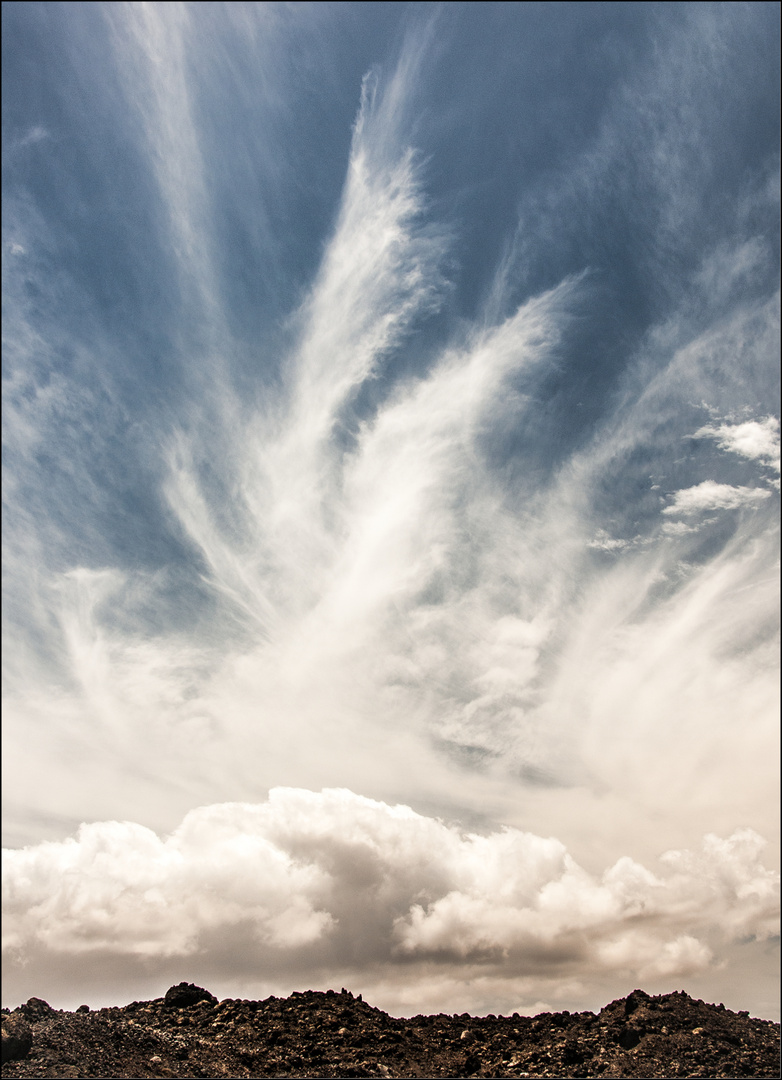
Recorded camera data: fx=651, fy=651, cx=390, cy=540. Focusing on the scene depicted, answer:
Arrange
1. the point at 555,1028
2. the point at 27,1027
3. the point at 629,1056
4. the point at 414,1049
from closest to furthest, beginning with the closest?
1. the point at 27,1027
2. the point at 629,1056
3. the point at 414,1049
4. the point at 555,1028

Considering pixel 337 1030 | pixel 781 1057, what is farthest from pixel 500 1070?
pixel 781 1057

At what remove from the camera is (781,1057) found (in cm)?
3506

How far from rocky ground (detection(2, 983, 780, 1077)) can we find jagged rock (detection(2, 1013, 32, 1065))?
52 millimetres

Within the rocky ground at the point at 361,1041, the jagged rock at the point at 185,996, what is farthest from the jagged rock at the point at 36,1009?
the jagged rock at the point at 185,996

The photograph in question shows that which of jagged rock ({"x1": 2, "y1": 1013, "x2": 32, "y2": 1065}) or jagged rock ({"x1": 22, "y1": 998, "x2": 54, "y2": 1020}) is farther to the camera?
jagged rock ({"x1": 22, "y1": 998, "x2": 54, "y2": 1020})

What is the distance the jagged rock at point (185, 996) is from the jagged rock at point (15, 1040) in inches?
372

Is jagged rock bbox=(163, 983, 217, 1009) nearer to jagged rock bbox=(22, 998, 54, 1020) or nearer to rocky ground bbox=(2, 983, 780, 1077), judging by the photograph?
rocky ground bbox=(2, 983, 780, 1077)

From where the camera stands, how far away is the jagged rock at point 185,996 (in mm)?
39969

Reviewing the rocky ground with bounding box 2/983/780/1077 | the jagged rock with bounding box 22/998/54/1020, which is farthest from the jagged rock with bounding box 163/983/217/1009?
the jagged rock with bounding box 22/998/54/1020

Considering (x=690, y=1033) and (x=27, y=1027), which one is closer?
(x=27, y=1027)

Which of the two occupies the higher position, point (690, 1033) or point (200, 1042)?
point (690, 1033)

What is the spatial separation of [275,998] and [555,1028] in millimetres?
17469

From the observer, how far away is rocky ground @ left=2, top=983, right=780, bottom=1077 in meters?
32.8

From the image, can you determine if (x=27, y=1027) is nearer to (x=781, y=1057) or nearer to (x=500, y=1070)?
(x=500, y=1070)
